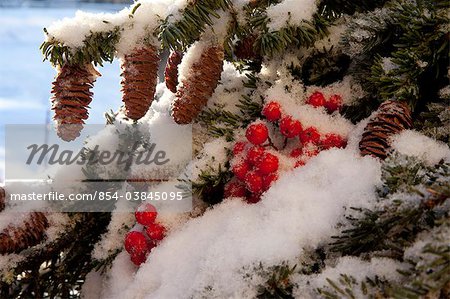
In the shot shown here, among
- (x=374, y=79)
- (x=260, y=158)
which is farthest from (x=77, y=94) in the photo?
(x=374, y=79)

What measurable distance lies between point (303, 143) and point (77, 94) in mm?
337

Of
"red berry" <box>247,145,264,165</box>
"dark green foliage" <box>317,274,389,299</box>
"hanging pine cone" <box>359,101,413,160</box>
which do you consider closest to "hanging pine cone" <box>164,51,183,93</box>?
"red berry" <box>247,145,264,165</box>

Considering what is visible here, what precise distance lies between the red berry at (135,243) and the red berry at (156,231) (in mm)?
12

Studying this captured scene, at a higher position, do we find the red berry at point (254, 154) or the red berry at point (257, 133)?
the red berry at point (257, 133)

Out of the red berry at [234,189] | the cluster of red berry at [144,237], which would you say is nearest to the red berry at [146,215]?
the cluster of red berry at [144,237]

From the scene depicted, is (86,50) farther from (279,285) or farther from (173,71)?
(279,285)

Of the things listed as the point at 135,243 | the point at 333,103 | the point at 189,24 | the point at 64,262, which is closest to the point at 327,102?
the point at 333,103

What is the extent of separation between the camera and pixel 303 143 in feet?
2.23

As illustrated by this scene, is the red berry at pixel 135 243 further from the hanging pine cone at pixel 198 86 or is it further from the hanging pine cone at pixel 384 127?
the hanging pine cone at pixel 384 127

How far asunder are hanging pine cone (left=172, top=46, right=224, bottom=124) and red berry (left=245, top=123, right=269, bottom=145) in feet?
0.32

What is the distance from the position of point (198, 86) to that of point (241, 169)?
144mm

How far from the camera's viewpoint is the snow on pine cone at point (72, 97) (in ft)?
2.45

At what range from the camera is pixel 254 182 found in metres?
0.64

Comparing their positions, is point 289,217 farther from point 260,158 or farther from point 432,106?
point 432,106
